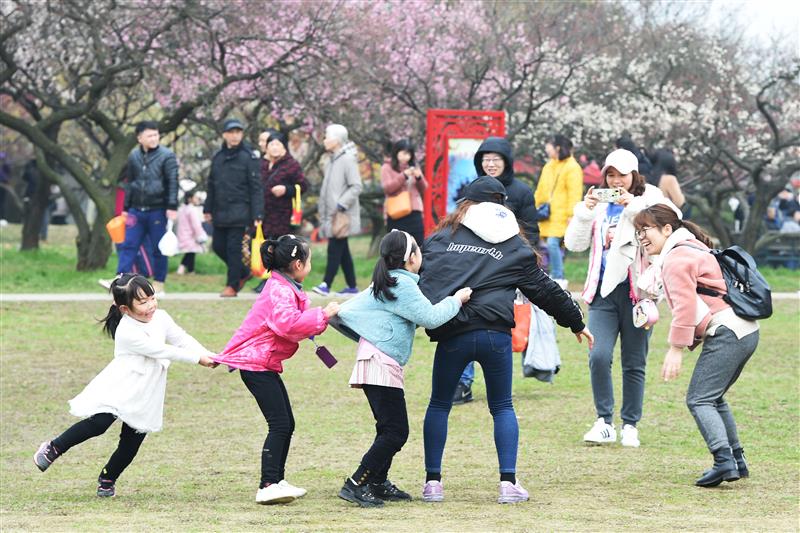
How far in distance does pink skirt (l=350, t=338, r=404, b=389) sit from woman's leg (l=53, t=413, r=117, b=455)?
1.34 m

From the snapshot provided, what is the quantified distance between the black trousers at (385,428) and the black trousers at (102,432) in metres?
1.29

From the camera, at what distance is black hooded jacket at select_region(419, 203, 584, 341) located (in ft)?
23.0

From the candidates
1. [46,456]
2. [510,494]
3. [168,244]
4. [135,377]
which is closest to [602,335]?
[510,494]

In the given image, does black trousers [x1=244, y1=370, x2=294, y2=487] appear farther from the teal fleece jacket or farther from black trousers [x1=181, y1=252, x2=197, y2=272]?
black trousers [x1=181, y1=252, x2=197, y2=272]

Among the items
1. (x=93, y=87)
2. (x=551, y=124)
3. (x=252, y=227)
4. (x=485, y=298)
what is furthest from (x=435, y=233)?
(x=551, y=124)

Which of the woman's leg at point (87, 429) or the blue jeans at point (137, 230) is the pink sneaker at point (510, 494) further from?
the blue jeans at point (137, 230)

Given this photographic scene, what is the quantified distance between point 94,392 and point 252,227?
311 inches

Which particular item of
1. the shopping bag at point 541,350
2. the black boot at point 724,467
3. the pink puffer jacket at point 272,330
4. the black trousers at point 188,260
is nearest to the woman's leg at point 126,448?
the pink puffer jacket at point 272,330

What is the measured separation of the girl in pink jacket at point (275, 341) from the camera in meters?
6.96

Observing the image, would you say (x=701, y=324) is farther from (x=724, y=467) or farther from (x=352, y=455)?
(x=352, y=455)

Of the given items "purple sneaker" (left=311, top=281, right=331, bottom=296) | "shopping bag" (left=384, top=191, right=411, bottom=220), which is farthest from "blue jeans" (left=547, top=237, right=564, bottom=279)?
"purple sneaker" (left=311, top=281, right=331, bottom=296)

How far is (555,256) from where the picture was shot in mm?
15445

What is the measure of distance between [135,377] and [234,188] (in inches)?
309

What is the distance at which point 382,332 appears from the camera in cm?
702
